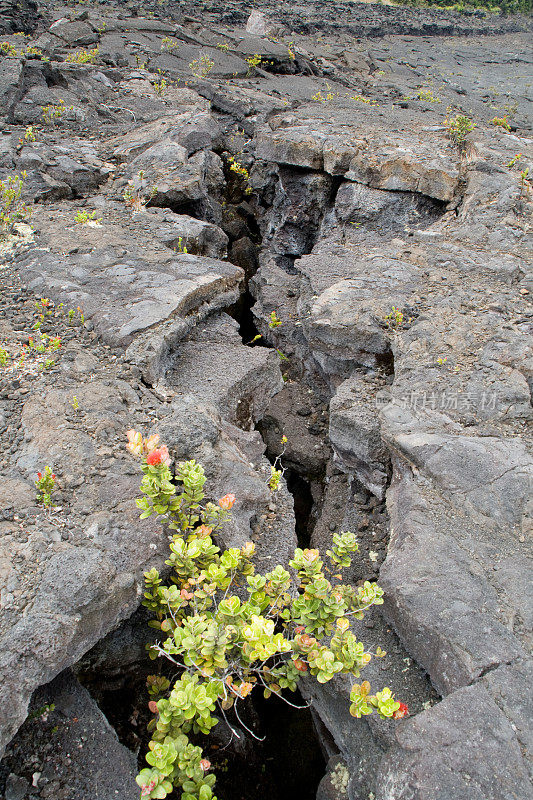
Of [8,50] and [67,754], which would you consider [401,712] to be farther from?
[8,50]

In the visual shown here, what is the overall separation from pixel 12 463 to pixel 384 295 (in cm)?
317

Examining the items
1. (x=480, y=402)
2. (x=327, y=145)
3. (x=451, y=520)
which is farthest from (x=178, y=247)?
(x=451, y=520)

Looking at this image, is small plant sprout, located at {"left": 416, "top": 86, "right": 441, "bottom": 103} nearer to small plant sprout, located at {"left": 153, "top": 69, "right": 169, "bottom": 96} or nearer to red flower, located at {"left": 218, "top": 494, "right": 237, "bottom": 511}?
small plant sprout, located at {"left": 153, "top": 69, "right": 169, "bottom": 96}

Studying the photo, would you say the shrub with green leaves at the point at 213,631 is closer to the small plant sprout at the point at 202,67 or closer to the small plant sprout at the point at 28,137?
the small plant sprout at the point at 28,137

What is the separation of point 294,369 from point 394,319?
5.98 feet

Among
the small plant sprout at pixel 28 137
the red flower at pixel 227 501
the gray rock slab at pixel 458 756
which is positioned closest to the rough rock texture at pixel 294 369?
the gray rock slab at pixel 458 756

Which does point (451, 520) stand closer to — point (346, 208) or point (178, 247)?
point (178, 247)

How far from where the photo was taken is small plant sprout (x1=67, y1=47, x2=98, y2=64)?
8.55m

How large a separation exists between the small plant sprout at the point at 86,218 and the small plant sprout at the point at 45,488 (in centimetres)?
335

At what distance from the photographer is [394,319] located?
4273 mm

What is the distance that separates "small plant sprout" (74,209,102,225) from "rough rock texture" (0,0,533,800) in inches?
3.9

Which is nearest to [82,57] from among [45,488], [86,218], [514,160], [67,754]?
[86,218]

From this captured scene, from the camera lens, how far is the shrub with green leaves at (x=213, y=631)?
6.73ft

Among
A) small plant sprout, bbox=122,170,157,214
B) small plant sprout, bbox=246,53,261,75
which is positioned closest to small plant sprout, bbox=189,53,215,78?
small plant sprout, bbox=246,53,261,75
